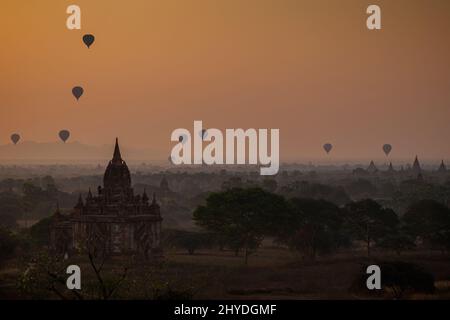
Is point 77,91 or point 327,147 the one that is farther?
point 327,147

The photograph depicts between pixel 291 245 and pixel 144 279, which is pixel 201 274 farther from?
pixel 291 245

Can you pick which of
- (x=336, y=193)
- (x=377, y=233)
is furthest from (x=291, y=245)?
(x=336, y=193)

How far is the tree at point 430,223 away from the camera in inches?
3565

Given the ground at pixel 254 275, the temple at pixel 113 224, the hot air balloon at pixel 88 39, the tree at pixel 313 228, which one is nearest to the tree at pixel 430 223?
the ground at pixel 254 275

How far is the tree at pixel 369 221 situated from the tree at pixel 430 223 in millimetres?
2224

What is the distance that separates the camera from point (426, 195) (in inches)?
5689

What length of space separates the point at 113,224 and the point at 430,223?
123ft

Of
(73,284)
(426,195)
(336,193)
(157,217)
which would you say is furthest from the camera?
(336,193)

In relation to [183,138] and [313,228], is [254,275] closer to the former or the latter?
[313,228]

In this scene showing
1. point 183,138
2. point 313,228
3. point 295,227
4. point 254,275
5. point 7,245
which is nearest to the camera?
point 254,275

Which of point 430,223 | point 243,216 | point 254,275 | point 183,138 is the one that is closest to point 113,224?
point 254,275

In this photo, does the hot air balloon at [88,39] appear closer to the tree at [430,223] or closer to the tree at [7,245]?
the tree at [7,245]

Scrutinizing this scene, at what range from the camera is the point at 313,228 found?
87438 mm

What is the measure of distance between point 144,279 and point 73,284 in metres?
9.49
